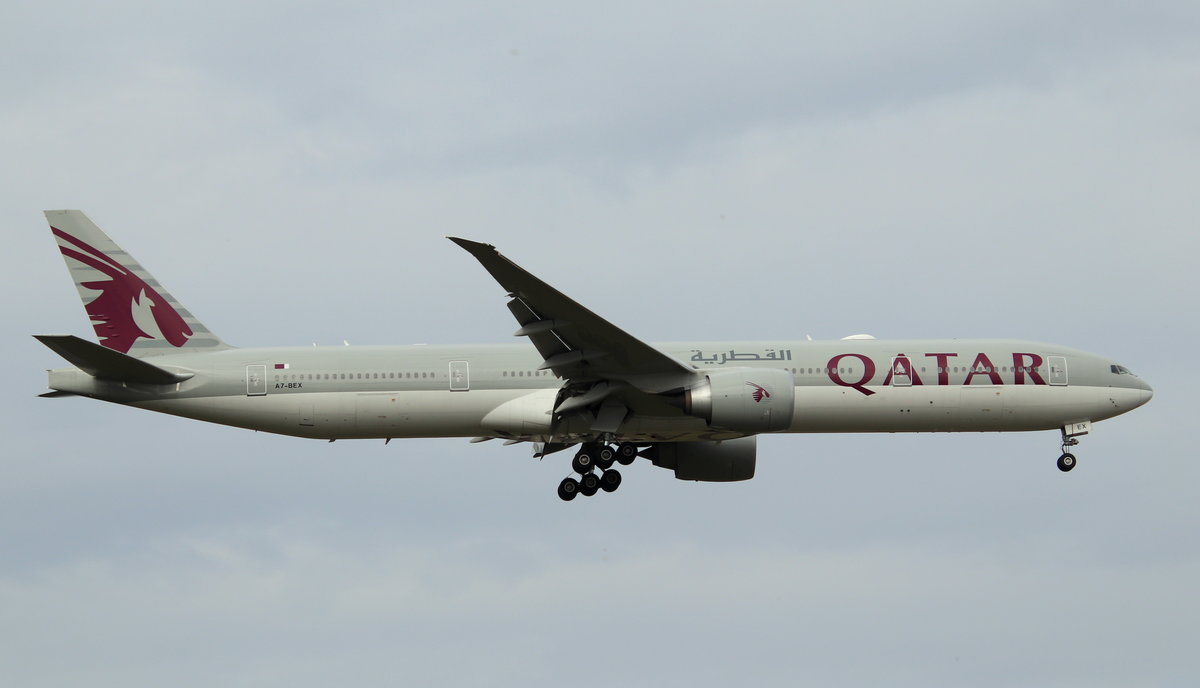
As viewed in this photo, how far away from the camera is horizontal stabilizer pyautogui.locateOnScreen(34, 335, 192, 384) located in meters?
37.2

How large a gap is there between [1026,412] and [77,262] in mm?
27797

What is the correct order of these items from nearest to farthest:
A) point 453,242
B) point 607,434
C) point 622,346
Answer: point 453,242
point 622,346
point 607,434

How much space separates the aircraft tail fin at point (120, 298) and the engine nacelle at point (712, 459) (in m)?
13.7

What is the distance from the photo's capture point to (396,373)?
132ft

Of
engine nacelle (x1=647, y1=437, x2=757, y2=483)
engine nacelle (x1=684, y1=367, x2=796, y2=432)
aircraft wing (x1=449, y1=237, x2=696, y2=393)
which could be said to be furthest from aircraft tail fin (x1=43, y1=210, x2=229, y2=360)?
engine nacelle (x1=684, y1=367, x2=796, y2=432)

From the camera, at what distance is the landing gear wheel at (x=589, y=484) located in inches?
1614

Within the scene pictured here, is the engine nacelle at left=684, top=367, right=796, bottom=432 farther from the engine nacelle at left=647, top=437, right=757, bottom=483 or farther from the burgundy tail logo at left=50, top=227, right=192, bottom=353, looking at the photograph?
the burgundy tail logo at left=50, top=227, right=192, bottom=353

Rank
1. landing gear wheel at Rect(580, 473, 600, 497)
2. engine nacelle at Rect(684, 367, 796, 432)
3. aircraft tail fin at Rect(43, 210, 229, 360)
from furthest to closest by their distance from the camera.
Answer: aircraft tail fin at Rect(43, 210, 229, 360) → landing gear wheel at Rect(580, 473, 600, 497) → engine nacelle at Rect(684, 367, 796, 432)

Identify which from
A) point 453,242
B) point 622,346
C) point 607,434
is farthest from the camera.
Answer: point 607,434

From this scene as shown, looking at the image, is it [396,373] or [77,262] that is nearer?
[396,373]

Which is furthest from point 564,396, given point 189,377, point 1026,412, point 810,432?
point 1026,412

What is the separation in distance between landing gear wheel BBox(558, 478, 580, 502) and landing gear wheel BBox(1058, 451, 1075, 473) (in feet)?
46.5

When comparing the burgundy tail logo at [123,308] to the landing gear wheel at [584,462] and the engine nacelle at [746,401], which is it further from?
the engine nacelle at [746,401]

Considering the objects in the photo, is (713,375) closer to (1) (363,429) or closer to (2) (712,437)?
(2) (712,437)
